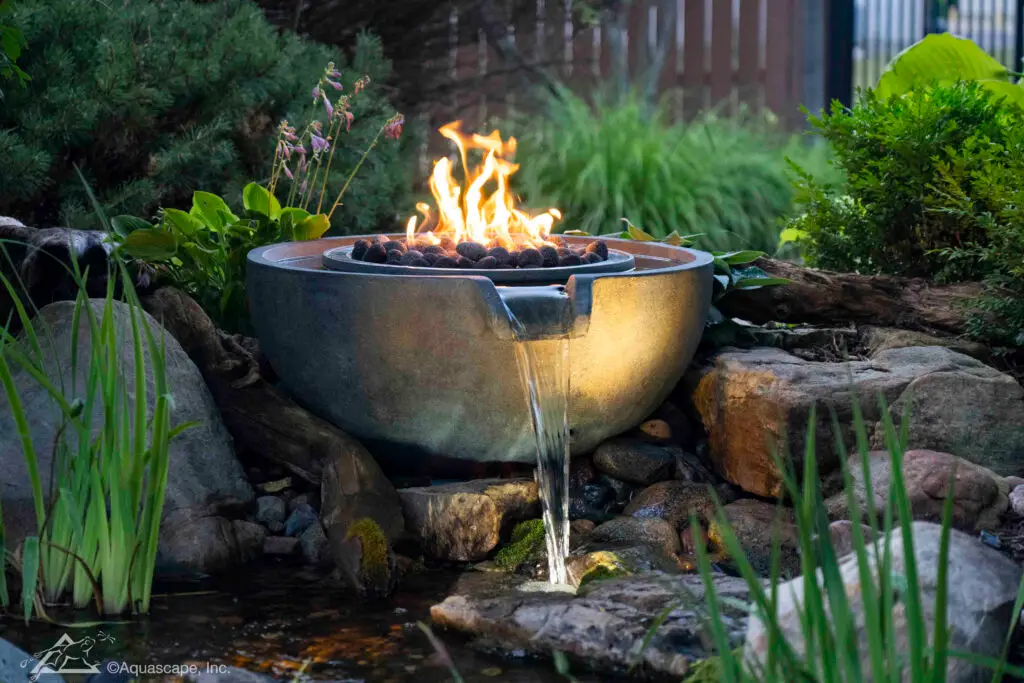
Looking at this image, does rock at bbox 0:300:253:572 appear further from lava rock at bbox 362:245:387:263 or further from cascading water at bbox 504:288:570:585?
cascading water at bbox 504:288:570:585

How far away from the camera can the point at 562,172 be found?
7.15m

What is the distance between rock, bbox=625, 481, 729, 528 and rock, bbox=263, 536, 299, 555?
97 centimetres

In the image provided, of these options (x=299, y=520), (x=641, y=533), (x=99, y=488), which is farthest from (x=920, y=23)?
(x=99, y=488)

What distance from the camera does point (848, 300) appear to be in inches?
159

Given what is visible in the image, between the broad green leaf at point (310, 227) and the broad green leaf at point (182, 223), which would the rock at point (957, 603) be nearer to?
the broad green leaf at point (310, 227)

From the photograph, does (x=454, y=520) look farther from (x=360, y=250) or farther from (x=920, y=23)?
(x=920, y=23)

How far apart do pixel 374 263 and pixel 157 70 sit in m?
2.04

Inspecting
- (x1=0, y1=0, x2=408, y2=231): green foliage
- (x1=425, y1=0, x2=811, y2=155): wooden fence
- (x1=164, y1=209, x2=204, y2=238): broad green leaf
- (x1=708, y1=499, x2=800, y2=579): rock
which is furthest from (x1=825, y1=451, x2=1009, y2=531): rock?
(x1=425, y1=0, x2=811, y2=155): wooden fence

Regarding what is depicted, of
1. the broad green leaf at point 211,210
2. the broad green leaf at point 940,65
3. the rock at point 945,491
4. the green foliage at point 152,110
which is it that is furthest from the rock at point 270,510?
the broad green leaf at point 940,65

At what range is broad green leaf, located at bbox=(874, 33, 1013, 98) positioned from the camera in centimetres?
492

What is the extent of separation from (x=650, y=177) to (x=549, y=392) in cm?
401

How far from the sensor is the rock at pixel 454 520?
10.3 feet

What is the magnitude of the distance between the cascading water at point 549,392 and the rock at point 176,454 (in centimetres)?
85

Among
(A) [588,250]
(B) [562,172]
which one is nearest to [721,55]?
(B) [562,172]
